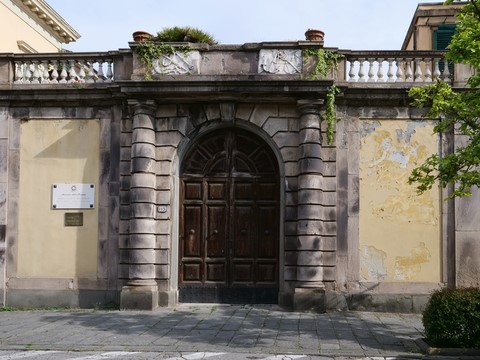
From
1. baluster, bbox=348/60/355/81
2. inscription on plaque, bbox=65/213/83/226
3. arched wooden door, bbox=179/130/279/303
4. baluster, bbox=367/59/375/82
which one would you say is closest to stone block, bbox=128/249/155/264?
arched wooden door, bbox=179/130/279/303

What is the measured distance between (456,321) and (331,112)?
5837 millimetres

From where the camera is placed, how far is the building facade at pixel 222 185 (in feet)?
42.8

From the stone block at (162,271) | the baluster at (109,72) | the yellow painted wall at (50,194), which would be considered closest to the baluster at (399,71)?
the baluster at (109,72)

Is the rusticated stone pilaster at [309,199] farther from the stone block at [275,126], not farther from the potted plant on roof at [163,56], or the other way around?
the potted plant on roof at [163,56]

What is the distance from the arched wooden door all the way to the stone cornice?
11227 millimetres

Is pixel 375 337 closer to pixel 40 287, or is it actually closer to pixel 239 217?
pixel 239 217

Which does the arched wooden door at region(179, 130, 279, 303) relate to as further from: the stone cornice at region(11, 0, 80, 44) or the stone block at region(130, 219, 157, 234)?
the stone cornice at region(11, 0, 80, 44)

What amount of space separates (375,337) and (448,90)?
13.6 ft

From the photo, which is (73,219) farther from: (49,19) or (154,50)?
(49,19)

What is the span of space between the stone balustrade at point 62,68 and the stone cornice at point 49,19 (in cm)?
781

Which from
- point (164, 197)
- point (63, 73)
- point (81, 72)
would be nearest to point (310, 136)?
point (164, 197)

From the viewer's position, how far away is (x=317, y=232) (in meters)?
12.9

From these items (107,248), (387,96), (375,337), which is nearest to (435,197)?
(387,96)

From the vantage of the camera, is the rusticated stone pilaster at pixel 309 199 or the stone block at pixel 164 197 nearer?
the rusticated stone pilaster at pixel 309 199
